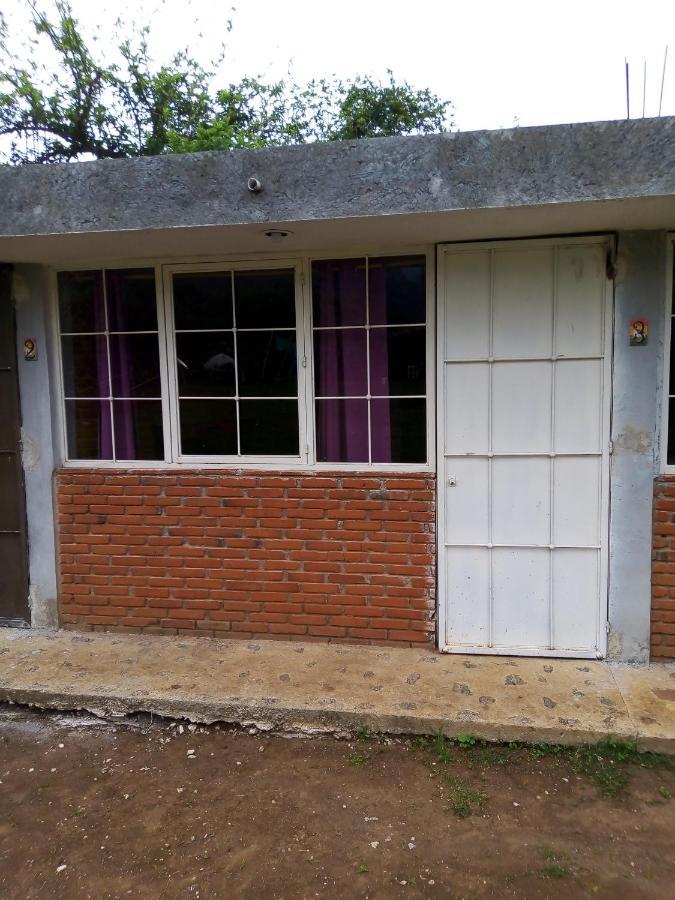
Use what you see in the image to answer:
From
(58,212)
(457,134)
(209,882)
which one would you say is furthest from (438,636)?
(58,212)

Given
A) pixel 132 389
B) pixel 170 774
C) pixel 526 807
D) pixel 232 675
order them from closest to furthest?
1. pixel 526 807
2. pixel 170 774
3. pixel 232 675
4. pixel 132 389

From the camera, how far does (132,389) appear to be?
4430mm

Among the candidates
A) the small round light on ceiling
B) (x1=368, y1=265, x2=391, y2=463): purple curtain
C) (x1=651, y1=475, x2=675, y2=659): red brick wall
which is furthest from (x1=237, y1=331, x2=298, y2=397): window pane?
(x1=651, y1=475, x2=675, y2=659): red brick wall

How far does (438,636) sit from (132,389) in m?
2.66

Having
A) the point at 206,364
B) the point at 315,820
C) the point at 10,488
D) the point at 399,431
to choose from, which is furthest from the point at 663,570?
the point at 10,488

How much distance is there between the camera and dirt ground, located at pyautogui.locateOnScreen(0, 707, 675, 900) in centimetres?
249

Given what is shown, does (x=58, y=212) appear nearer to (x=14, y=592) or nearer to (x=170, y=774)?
(x=14, y=592)

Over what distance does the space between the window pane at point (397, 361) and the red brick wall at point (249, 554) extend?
58 centimetres

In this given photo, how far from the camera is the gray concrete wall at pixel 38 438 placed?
14.2 ft

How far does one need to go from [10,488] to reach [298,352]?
226 cm

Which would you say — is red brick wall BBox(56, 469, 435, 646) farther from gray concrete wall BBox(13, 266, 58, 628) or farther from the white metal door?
the white metal door

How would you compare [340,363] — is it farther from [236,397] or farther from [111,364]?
[111,364]

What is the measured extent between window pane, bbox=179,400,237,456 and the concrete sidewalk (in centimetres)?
131

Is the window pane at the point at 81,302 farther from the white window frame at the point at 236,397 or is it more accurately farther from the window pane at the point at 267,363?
the window pane at the point at 267,363
